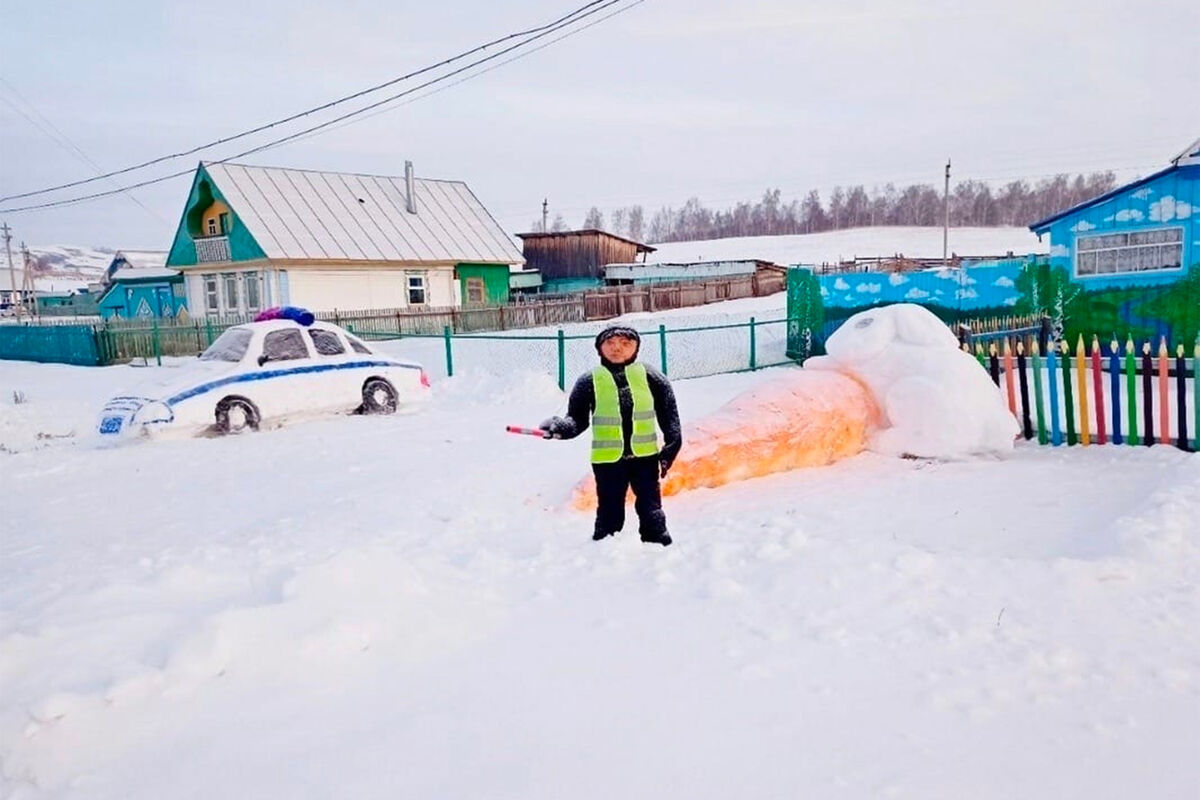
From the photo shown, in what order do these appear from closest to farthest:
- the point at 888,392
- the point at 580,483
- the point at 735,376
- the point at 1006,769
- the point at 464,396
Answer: the point at 1006,769 → the point at 580,483 → the point at 888,392 → the point at 464,396 → the point at 735,376

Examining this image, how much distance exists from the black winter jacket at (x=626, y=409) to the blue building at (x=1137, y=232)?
13.6 meters

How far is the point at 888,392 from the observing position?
7922 mm

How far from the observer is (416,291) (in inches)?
1258

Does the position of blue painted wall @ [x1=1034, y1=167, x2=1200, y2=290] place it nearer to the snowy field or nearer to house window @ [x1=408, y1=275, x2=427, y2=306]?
the snowy field

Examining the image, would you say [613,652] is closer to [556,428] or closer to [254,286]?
[556,428]

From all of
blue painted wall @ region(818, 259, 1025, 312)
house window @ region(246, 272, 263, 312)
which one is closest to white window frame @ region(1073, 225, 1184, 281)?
blue painted wall @ region(818, 259, 1025, 312)

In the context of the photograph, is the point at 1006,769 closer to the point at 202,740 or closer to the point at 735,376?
the point at 202,740

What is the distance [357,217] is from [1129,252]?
83.5ft

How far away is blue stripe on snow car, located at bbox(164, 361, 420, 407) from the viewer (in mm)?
9570

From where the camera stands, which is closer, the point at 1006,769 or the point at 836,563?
the point at 1006,769

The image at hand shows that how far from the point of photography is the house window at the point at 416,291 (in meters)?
31.8

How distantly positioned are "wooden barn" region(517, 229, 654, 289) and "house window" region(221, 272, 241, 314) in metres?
15.5

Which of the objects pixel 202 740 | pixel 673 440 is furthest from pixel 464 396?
pixel 202 740

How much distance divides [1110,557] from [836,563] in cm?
149
